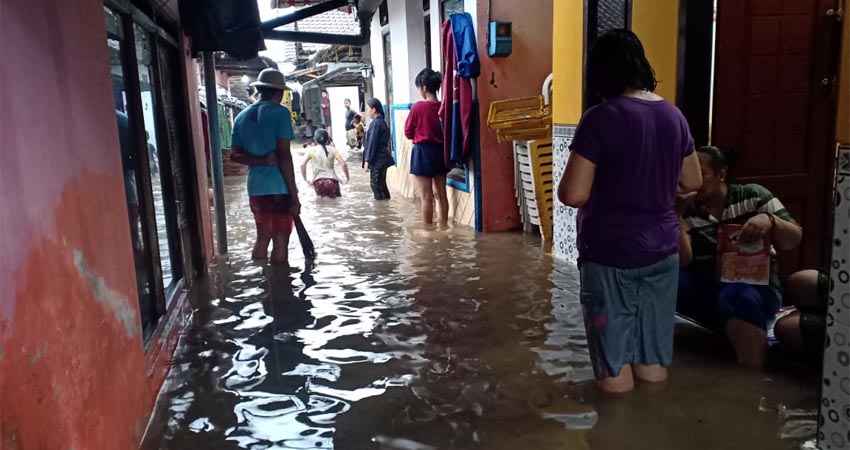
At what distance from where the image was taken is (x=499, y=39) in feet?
22.3

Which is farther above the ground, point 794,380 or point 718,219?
point 718,219

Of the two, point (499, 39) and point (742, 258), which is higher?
point (499, 39)

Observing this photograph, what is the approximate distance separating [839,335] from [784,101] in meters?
2.15

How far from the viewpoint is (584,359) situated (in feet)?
11.8

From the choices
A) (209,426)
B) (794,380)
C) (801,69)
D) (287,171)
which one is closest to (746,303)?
(794,380)

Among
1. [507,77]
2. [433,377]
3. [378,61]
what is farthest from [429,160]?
[378,61]

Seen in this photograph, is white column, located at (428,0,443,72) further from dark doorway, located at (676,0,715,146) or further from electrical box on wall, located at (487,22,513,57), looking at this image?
dark doorway, located at (676,0,715,146)

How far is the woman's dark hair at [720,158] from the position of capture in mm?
3309

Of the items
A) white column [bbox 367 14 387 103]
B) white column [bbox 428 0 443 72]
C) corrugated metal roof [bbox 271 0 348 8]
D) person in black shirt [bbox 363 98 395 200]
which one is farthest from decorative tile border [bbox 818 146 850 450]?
corrugated metal roof [bbox 271 0 348 8]

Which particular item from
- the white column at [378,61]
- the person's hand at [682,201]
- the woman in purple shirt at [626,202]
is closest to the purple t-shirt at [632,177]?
the woman in purple shirt at [626,202]

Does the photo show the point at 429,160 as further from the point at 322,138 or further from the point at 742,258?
the point at 742,258

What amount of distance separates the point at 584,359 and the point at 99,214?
8.01 ft

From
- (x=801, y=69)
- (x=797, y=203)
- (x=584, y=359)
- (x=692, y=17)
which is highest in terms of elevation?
(x=692, y=17)

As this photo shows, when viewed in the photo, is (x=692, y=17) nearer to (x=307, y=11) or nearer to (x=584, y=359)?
(x=584, y=359)
